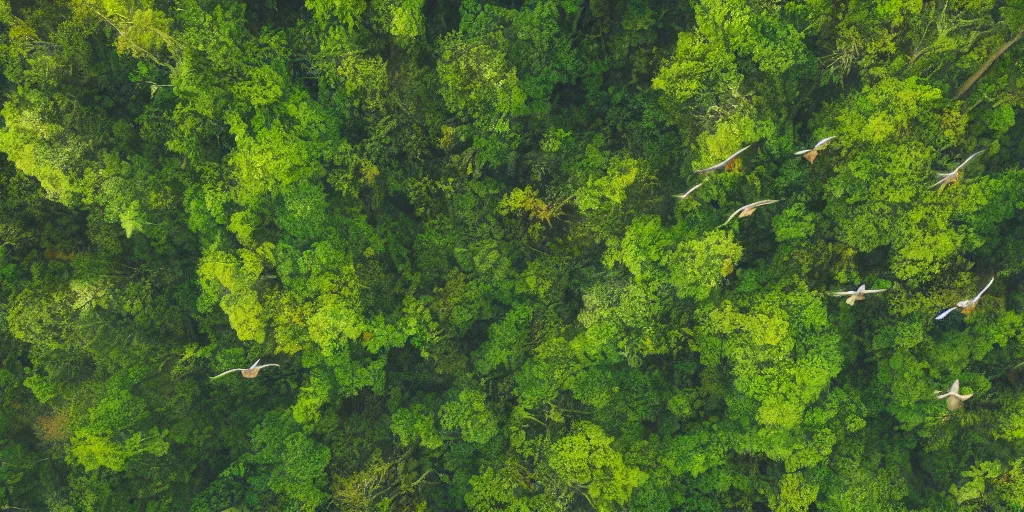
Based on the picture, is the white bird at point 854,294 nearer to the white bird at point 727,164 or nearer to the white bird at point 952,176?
the white bird at point 952,176

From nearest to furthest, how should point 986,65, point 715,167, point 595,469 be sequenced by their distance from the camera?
point 986,65, point 715,167, point 595,469

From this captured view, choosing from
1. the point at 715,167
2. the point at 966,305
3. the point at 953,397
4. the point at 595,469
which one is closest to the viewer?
the point at 966,305

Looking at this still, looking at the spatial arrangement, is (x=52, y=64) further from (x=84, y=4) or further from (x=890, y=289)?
(x=890, y=289)

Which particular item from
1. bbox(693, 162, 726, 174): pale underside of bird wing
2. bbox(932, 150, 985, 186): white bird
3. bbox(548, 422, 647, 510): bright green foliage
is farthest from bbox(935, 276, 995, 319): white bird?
bbox(548, 422, 647, 510): bright green foliage

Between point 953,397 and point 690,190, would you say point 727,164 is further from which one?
point 953,397

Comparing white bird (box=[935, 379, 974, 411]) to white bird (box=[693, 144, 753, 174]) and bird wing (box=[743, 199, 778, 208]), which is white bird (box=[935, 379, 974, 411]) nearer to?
bird wing (box=[743, 199, 778, 208])

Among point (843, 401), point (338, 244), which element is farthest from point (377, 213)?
point (843, 401)

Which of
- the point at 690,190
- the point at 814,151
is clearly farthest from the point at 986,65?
the point at 690,190

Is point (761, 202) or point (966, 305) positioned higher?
point (761, 202)
